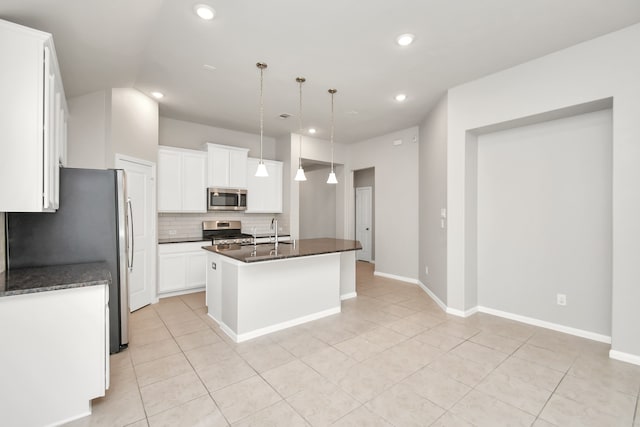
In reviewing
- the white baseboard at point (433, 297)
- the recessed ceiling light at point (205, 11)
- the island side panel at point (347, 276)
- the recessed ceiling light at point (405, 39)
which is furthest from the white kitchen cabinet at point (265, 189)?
the recessed ceiling light at point (405, 39)

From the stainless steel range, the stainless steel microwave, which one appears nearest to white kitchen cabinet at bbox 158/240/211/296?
the stainless steel range

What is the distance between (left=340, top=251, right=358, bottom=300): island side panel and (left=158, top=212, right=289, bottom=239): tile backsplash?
6.00 ft

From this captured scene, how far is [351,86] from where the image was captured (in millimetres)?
3842

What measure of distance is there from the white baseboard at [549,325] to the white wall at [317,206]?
4202 mm

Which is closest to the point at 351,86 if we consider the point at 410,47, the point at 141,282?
the point at 410,47

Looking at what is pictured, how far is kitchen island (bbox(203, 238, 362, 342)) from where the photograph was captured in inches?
124

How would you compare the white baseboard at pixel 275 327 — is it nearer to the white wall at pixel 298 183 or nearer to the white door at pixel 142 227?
the white door at pixel 142 227

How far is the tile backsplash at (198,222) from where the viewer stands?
508 centimetres

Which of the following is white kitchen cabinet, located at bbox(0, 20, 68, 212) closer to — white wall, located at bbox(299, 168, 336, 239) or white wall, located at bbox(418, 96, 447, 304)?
white wall, located at bbox(418, 96, 447, 304)

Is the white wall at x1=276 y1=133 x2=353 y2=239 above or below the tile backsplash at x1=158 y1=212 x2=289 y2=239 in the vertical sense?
above

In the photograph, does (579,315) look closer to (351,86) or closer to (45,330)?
(351,86)

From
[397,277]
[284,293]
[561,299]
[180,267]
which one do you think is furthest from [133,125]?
[561,299]

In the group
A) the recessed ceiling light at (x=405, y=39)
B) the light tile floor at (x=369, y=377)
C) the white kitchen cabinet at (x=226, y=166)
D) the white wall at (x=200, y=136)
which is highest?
the recessed ceiling light at (x=405, y=39)

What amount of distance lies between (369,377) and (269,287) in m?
1.42
